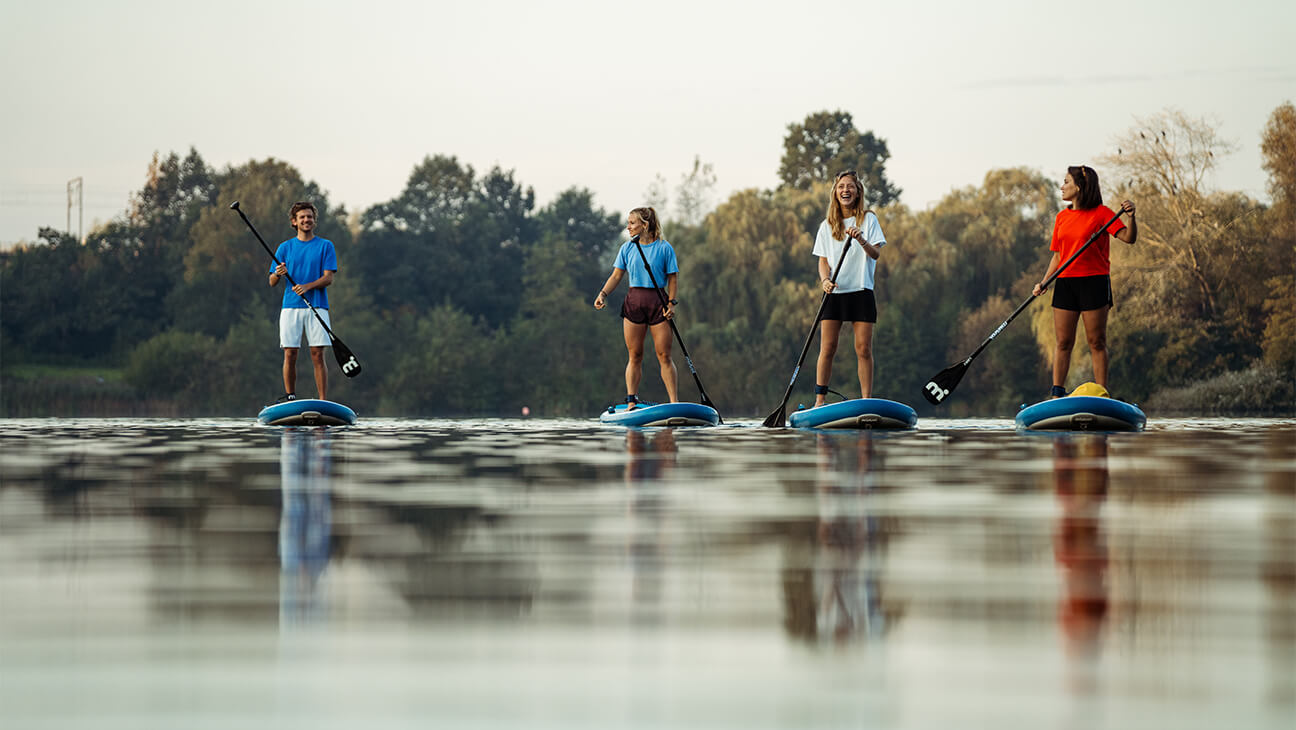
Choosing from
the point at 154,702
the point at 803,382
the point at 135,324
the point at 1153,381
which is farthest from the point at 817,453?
the point at 135,324

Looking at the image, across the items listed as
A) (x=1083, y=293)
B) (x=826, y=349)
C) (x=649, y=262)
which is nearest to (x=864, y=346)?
(x=826, y=349)

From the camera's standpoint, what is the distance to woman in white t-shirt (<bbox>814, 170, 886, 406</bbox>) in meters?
12.6

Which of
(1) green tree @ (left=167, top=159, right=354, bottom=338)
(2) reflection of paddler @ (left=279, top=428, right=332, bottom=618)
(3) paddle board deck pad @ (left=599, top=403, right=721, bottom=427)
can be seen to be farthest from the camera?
(1) green tree @ (left=167, top=159, right=354, bottom=338)

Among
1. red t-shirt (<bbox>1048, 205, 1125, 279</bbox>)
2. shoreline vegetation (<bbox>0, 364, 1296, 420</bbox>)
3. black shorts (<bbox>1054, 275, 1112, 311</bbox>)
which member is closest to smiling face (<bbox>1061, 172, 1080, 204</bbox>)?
red t-shirt (<bbox>1048, 205, 1125, 279</bbox>)

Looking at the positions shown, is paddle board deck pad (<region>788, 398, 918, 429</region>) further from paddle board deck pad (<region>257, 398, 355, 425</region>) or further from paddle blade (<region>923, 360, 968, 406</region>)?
paddle board deck pad (<region>257, 398, 355, 425</region>)

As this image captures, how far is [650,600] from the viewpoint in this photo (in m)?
3.69

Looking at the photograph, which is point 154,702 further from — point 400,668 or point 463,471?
point 463,471

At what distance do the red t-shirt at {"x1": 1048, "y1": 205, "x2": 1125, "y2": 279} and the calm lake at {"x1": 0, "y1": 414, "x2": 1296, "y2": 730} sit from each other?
494 centimetres

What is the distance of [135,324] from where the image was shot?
5747 cm

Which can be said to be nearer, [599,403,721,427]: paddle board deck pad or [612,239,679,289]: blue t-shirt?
[599,403,721,427]: paddle board deck pad

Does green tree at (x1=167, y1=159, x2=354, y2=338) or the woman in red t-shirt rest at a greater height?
green tree at (x1=167, y1=159, x2=354, y2=338)

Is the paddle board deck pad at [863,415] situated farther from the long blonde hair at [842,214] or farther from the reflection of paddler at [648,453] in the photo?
the long blonde hair at [842,214]

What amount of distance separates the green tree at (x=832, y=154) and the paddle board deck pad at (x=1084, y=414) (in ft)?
186

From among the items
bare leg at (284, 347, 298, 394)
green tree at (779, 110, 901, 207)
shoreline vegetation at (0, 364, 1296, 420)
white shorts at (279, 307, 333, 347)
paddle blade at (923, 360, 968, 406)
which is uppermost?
green tree at (779, 110, 901, 207)
